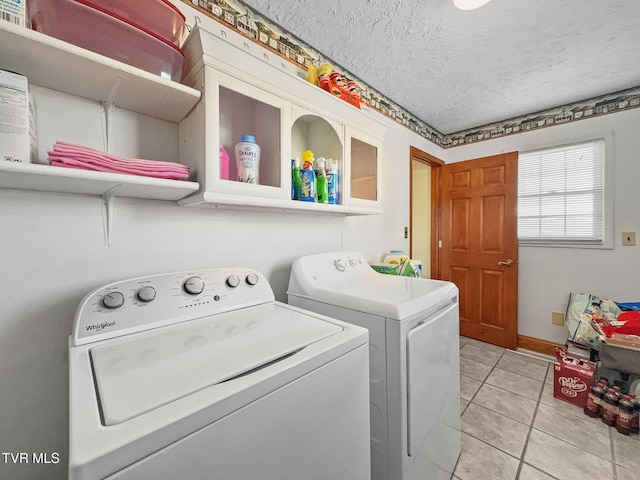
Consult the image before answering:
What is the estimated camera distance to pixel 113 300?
84 cm

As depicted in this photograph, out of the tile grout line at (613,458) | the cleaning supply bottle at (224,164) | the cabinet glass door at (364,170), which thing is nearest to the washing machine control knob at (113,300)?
the cleaning supply bottle at (224,164)

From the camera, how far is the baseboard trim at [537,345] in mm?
2627

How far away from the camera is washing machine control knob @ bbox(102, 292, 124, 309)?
0.82 meters

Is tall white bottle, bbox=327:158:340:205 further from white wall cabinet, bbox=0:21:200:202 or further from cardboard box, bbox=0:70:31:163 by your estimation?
cardboard box, bbox=0:70:31:163

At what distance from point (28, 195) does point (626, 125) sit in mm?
3930

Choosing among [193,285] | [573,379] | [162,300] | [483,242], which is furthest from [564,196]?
[162,300]

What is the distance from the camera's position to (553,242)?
2639 mm

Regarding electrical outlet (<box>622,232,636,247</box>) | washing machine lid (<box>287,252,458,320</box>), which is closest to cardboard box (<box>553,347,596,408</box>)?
electrical outlet (<box>622,232,636,247</box>)

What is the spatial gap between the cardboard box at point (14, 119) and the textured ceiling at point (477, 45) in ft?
3.78

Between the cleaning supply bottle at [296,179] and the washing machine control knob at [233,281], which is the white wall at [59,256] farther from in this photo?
the cleaning supply bottle at [296,179]

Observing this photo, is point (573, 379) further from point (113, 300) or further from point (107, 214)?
point (107, 214)

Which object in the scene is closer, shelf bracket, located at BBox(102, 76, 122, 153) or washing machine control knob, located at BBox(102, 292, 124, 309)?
washing machine control knob, located at BBox(102, 292, 124, 309)

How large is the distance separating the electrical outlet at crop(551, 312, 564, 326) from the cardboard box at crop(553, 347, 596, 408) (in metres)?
0.68

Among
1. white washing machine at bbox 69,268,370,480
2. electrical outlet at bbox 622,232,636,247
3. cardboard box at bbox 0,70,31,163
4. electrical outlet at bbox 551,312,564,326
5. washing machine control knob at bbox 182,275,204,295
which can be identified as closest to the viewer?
white washing machine at bbox 69,268,370,480
